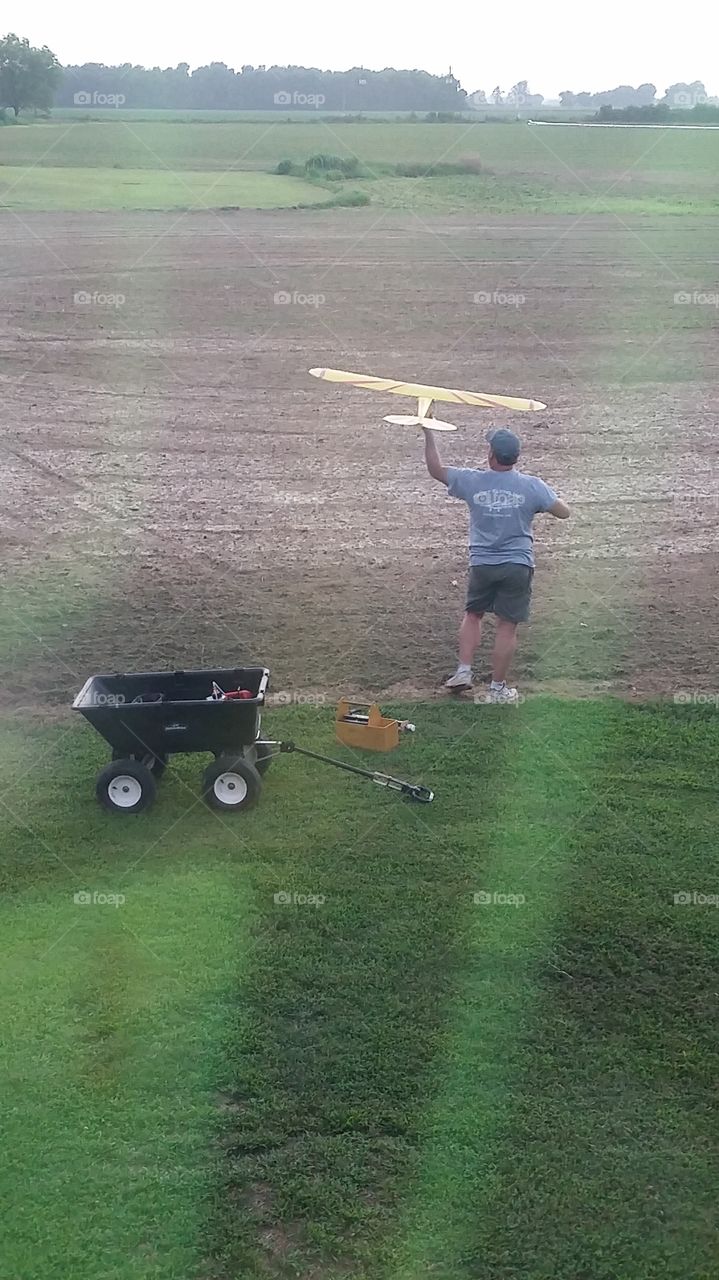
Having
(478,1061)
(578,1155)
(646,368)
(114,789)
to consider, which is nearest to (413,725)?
(114,789)

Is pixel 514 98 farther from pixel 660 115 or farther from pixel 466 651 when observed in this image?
pixel 466 651

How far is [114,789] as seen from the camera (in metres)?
6.70

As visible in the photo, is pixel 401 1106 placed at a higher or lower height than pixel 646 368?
lower

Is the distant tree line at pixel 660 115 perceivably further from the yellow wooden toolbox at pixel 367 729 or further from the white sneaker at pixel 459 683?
the yellow wooden toolbox at pixel 367 729

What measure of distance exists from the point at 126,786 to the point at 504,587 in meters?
2.76

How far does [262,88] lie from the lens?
62.9 m

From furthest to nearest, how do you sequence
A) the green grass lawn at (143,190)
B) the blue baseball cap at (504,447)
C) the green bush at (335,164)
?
the green bush at (335,164)
the green grass lawn at (143,190)
the blue baseball cap at (504,447)

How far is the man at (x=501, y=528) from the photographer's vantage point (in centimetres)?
781

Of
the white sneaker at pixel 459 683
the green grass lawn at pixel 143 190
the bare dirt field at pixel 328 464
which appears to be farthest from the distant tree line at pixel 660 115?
the white sneaker at pixel 459 683

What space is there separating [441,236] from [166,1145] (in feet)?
91.2

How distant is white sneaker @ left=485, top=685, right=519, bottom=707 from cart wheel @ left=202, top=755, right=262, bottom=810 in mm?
2003

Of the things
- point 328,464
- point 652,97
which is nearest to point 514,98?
point 652,97

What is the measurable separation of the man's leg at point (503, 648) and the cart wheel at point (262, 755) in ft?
5.88

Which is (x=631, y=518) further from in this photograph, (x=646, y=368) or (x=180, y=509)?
(x=646, y=368)
